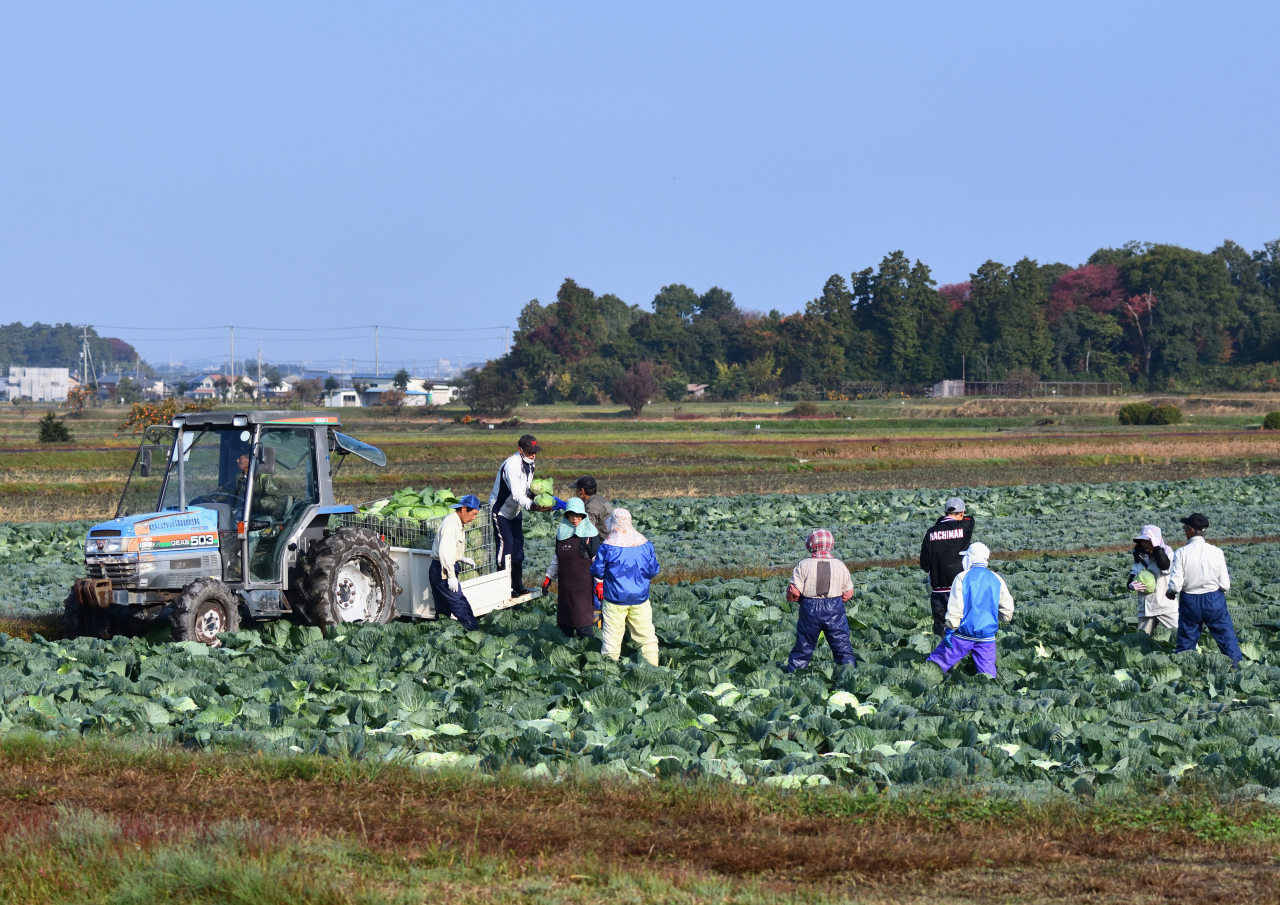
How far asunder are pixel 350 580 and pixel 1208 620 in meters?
9.14

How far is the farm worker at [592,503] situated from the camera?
Answer: 42.3ft

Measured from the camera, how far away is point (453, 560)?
43.4ft

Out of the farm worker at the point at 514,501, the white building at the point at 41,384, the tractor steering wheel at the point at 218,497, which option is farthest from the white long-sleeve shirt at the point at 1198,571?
the white building at the point at 41,384

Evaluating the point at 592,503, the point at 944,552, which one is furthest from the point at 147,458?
the point at 944,552

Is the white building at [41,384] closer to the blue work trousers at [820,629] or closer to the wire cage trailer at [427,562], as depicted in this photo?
the wire cage trailer at [427,562]

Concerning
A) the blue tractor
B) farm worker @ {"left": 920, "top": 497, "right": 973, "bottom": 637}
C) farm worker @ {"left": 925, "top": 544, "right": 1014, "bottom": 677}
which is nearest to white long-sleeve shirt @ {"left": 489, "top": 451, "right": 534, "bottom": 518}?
Answer: the blue tractor

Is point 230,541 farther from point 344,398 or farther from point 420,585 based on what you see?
point 344,398

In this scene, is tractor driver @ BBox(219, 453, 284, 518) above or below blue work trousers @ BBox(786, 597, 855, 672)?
above

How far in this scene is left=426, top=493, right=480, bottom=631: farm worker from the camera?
13156mm

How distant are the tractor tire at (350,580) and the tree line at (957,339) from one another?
10115 centimetres

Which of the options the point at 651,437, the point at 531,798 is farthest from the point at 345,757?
the point at 651,437

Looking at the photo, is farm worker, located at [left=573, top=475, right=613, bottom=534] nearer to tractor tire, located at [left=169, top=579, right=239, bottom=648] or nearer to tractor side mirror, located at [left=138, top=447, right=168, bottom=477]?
tractor tire, located at [left=169, top=579, right=239, bottom=648]

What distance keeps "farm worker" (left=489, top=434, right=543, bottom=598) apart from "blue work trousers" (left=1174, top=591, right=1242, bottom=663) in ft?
22.7

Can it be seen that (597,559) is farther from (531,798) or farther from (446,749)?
(531,798)
